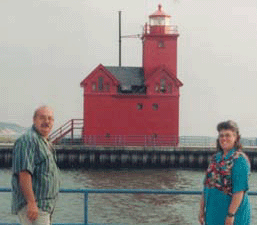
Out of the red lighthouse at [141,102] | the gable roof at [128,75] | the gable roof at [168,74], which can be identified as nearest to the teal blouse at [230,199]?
the red lighthouse at [141,102]

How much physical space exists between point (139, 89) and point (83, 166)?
656cm

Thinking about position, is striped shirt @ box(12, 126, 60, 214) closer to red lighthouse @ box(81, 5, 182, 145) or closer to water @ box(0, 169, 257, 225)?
water @ box(0, 169, 257, 225)

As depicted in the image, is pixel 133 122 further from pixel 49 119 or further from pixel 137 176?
pixel 49 119

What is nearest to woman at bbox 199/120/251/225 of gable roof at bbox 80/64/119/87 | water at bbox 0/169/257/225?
water at bbox 0/169/257/225

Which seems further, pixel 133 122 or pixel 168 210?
pixel 133 122

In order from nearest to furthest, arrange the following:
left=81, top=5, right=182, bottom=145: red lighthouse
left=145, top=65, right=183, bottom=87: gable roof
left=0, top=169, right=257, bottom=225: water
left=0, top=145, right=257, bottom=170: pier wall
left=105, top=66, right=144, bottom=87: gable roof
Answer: left=0, top=169, right=257, bottom=225: water, left=0, top=145, right=257, bottom=170: pier wall, left=81, top=5, right=182, bottom=145: red lighthouse, left=145, top=65, right=183, bottom=87: gable roof, left=105, top=66, right=144, bottom=87: gable roof

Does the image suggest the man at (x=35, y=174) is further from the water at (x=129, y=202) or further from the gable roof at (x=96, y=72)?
the gable roof at (x=96, y=72)

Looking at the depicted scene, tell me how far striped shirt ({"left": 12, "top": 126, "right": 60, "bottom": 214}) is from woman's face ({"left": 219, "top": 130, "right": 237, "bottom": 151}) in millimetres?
1276

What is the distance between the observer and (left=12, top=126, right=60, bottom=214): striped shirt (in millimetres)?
4840

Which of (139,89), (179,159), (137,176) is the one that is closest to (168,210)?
(137,176)

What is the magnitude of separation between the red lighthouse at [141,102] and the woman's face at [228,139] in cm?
3860

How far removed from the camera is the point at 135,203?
2592cm

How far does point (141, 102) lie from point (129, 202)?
18586 mm

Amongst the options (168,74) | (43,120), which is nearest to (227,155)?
(43,120)
